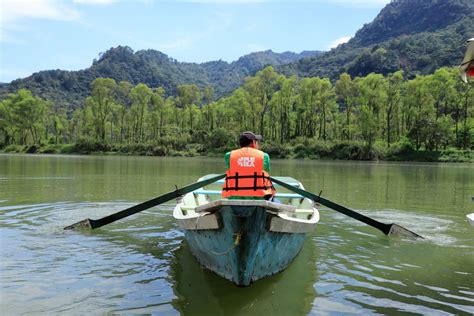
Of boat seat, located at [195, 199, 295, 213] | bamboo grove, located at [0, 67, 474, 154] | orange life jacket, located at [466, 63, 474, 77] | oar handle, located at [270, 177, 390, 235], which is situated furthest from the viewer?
bamboo grove, located at [0, 67, 474, 154]

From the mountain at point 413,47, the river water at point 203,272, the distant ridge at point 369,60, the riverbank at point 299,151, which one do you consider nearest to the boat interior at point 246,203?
the river water at point 203,272

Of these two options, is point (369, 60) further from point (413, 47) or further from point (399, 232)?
point (399, 232)

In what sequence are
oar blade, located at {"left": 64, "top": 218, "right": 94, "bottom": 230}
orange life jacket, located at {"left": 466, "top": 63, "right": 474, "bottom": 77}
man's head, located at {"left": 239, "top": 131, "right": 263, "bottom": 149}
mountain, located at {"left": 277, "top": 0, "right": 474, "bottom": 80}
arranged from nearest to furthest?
man's head, located at {"left": 239, "top": 131, "right": 263, "bottom": 149} < orange life jacket, located at {"left": 466, "top": 63, "right": 474, "bottom": 77} < oar blade, located at {"left": 64, "top": 218, "right": 94, "bottom": 230} < mountain, located at {"left": 277, "top": 0, "right": 474, "bottom": 80}

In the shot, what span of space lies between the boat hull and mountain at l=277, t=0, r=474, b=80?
115 meters

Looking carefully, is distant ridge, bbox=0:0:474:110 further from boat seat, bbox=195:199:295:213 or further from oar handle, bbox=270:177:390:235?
boat seat, bbox=195:199:295:213

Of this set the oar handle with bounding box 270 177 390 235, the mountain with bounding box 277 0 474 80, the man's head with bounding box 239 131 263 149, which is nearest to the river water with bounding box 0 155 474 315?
the oar handle with bounding box 270 177 390 235

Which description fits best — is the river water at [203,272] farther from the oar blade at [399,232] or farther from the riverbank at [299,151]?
the riverbank at [299,151]

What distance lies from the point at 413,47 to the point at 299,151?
94.1m

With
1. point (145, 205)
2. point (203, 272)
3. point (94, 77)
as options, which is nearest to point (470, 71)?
point (203, 272)

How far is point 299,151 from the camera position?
60250 millimetres

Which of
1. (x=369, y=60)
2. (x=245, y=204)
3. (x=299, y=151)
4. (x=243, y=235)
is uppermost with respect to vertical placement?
(x=369, y=60)

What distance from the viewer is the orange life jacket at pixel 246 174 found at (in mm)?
6098

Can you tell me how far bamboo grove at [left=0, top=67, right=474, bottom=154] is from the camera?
53.9 metres

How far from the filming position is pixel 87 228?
9328mm
